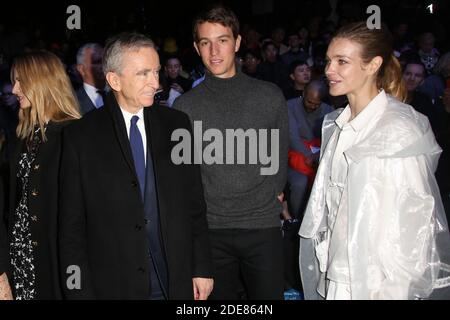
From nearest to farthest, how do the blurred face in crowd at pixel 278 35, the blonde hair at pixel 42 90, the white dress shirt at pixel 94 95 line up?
the blonde hair at pixel 42 90
the white dress shirt at pixel 94 95
the blurred face in crowd at pixel 278 35

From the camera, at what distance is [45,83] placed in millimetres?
3234

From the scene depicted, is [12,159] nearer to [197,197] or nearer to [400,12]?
[197,197]

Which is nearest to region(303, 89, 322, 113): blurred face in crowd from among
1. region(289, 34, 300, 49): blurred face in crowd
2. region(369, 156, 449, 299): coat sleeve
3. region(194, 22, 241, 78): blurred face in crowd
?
region(194, 22, 241, 78): blurred face in crowd

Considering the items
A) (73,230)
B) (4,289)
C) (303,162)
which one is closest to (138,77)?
(73,230)

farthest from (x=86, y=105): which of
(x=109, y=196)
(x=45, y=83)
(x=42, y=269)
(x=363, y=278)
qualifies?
(x=363, y=278)

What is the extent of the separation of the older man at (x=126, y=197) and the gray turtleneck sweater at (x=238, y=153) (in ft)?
1.51

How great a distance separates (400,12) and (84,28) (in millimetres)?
6932

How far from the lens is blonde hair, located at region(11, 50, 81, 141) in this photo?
10.6ft

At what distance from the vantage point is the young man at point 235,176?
10.7ft

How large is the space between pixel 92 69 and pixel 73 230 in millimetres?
2937

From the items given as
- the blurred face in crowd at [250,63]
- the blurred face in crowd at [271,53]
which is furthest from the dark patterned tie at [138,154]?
the blurred face in crowd at [271,53]

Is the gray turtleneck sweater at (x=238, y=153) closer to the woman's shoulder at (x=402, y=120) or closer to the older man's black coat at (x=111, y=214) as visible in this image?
the older man's black coat at (x=111, y=214)

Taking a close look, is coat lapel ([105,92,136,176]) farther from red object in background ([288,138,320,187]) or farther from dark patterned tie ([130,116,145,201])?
red object in background ([288,138,320,187])

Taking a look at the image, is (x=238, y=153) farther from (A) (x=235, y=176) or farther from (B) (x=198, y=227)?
(B) (x=198, y=227)
